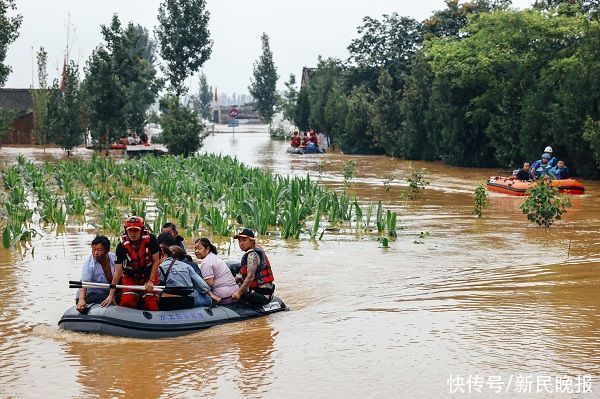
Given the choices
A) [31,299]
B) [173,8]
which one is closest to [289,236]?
[31,299]

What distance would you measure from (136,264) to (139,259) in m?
Answer: 0.07

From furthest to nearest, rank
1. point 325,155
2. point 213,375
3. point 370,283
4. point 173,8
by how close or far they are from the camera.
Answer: point 173,8 < point 325,155 < point 370,283 < point 213,375

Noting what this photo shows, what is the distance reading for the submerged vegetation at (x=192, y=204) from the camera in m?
17.8

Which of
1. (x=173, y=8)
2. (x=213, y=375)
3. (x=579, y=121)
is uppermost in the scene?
(x=173, y=8)

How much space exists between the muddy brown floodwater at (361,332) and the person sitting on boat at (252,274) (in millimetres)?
308

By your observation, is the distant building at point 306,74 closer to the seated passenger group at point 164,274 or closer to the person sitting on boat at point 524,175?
the person sitting on boat at point 524,175

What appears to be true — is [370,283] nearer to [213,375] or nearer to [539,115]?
[213,375]

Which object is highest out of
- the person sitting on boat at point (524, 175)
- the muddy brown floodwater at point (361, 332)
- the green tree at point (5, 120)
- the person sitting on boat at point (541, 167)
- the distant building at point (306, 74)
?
the distant building at point (306, 74)

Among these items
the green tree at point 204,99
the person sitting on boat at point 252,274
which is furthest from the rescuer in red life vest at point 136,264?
the green tree at point 204,99

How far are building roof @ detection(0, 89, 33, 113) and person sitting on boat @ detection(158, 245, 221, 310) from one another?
5394 centimetres

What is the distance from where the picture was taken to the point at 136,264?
1058 centimetres

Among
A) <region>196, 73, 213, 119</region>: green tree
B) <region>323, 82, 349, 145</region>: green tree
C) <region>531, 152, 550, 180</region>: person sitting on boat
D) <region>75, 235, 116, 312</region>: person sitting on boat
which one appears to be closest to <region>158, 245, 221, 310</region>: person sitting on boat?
<region>75, 235, 116, 312</region>: person sitting on boat

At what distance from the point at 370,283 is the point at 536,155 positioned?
21.2 metres

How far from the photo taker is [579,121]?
30.1 meters
